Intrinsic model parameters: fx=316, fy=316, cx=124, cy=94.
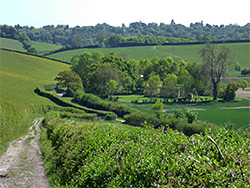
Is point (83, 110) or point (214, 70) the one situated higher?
point (214, 70)

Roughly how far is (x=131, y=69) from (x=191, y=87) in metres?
22.7

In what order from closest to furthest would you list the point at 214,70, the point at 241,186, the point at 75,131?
the point at 241,186 < the point at 75,131 < the point at 214,70

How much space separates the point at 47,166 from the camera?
61.2ft

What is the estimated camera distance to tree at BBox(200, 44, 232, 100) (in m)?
79.2

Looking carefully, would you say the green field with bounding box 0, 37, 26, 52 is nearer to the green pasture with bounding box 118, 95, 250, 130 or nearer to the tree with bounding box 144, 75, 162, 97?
the tree with bounding box 144, 75, 162, 97

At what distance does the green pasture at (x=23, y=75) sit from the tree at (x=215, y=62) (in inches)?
1593

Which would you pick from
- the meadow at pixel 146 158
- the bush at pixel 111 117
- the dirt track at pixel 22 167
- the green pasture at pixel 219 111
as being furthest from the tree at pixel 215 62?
the meadow at pixel 146 158

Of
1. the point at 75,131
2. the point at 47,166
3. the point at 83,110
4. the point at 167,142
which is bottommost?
the point at 83,110

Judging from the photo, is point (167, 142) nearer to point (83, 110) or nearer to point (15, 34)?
point (83, 110)

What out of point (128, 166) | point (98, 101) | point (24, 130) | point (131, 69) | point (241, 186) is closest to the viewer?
point (241, 186)

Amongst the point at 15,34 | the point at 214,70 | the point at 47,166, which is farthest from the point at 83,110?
the point at 15,34

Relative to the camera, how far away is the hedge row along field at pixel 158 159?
7.36 m

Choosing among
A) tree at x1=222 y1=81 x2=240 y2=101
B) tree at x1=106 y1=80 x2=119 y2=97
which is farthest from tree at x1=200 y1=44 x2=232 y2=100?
tree at x1=106 y1=80 x2=119 y2=97

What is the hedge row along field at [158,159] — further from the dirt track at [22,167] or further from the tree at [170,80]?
the tree at [170,80]
